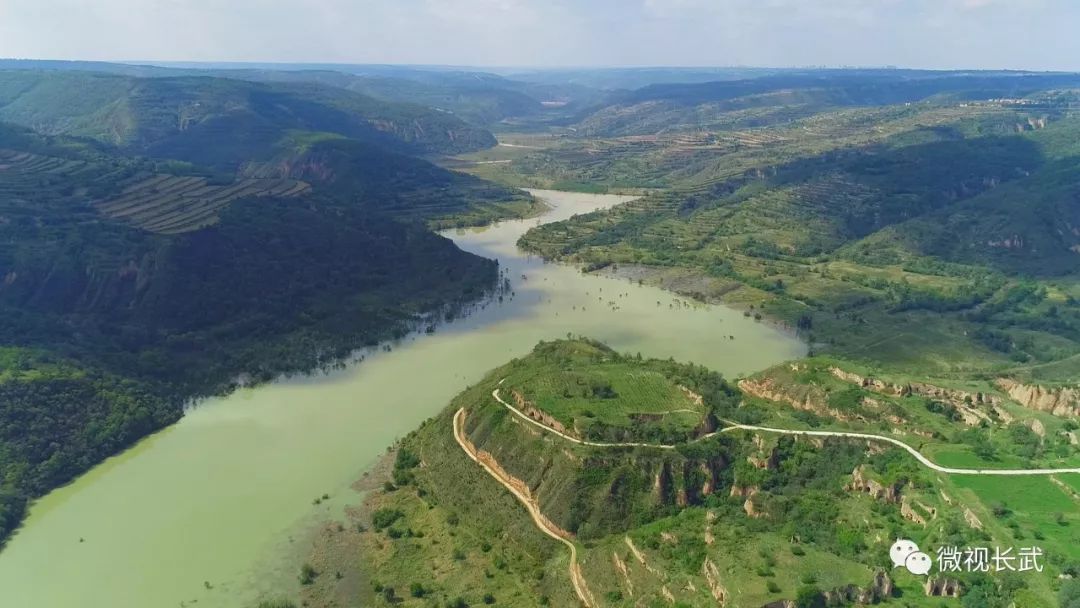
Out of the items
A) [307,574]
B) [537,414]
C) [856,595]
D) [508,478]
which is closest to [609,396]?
[537,414]

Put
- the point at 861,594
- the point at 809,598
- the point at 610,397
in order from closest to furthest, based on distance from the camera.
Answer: the point at 809,598, the point at 861,594, the point at 610,397

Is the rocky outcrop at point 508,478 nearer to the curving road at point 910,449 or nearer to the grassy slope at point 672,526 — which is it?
the grassy slope at point 672,526

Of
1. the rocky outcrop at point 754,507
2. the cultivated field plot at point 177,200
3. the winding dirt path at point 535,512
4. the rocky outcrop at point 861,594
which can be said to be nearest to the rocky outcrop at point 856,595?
the rocky outcrop at point 861,594

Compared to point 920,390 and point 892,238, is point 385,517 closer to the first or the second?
point 920,390

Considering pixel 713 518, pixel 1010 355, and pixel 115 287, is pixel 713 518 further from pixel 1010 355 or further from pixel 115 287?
pixel 115 287

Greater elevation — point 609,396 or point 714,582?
→ point 609,396

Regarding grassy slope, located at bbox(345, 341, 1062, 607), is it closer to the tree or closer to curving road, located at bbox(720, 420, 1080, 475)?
the tree

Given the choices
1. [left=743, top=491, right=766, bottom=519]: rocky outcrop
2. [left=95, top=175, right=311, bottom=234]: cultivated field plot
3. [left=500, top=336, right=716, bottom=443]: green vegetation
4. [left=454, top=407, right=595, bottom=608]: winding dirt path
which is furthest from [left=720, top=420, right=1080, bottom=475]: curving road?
[left=95, top=175, right=311, bottom=234]: cultivated field plot
